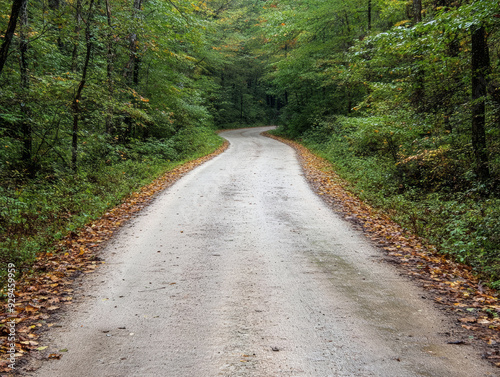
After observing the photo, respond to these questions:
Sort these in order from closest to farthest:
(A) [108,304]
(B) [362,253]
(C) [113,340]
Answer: (C) [113,340] < (A) [108,304] < (B) [362,253]

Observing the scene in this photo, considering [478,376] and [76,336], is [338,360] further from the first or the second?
[76,336]

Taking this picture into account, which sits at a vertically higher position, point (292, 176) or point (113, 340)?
point (292, 176)

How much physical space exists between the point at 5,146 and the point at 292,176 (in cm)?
901

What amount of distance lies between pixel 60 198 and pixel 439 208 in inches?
366

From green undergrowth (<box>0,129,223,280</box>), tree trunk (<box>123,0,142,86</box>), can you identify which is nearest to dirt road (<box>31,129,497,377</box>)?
green undergrowth (<box>0,129,223,280</box>)

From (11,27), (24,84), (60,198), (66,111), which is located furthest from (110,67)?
(11,27)

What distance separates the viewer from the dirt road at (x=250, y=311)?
2.98 meters

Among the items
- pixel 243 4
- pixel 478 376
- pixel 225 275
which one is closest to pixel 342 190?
pixel 225 275

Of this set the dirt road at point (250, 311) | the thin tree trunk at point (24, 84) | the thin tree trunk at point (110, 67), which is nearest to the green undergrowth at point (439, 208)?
the dirt road at point (250, 311)

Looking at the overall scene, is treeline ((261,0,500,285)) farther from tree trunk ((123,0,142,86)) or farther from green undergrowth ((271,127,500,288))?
tree trunk ((123,0,142,86))

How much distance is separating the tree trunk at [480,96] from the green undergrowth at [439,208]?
1.92 ft

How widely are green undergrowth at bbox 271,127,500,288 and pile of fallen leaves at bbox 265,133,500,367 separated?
24 cm

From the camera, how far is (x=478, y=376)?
112 inches

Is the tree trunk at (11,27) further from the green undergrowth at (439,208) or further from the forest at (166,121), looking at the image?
the green undergrowth at (439,208)
